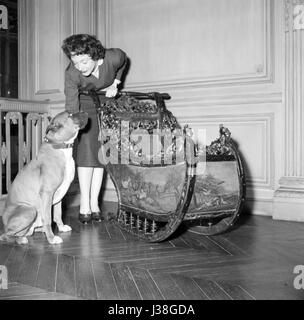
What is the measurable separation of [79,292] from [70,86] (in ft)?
6.17

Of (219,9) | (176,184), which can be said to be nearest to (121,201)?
(176,184)

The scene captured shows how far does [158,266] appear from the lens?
212 centimetres

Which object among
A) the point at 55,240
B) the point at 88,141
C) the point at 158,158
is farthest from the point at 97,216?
the point at 158,158

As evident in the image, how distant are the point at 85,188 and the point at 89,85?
0.83 meters

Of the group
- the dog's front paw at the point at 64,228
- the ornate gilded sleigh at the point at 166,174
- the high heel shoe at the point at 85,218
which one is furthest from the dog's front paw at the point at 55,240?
the high heel shoe at the point at 85,218

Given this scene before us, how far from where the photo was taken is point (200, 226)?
2.94 metres

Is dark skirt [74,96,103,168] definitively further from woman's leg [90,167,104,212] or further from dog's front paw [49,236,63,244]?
dog's front paw [49,236,63,244]

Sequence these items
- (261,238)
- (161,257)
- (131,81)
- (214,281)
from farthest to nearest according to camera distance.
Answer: (131,81) → (261,238) → (161,257) → (214,281)

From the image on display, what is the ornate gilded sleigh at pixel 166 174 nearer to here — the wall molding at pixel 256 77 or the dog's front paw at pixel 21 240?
the dog's front paw at pixel 21 240

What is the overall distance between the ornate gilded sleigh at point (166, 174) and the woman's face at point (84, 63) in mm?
245

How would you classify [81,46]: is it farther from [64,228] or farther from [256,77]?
[256,77]

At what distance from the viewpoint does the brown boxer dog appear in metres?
2.61
